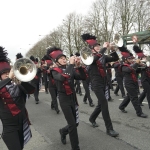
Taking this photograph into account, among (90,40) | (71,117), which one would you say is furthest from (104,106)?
(90,40)

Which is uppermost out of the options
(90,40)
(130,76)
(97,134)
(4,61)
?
(90,40)

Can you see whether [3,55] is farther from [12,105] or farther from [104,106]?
[104,106]

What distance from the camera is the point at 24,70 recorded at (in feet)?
10.1

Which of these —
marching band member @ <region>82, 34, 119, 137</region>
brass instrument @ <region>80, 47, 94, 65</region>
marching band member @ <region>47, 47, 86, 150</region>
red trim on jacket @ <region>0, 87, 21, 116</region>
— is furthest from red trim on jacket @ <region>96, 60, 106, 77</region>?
red trim on jacket @ <region>0, 87, 21, 116</region>

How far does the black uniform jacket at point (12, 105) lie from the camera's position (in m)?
3.16

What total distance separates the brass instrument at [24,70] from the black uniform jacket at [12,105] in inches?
8.4

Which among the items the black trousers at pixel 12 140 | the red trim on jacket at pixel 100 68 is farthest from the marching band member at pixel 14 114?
the red trim on jacket at pixel 100 68

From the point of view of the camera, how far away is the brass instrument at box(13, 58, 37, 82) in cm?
295

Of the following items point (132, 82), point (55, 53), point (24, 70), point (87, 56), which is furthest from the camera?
point (132, 82)

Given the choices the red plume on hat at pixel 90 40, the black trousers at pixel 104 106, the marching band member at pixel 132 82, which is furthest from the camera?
the marching band member at pixel 132 82

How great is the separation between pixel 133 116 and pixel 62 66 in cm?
323

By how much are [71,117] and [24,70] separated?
145 centimetres

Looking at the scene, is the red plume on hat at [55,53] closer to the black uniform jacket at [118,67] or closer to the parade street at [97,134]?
the parade street at [97,134]

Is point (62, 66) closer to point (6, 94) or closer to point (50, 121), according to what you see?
point (6, 94)
